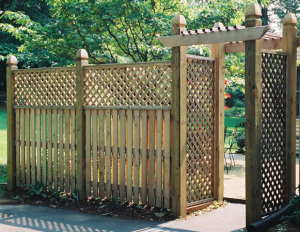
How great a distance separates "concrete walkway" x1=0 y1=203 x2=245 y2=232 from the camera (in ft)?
15.1

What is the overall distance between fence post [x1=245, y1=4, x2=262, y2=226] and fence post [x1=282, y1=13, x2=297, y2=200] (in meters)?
0.87

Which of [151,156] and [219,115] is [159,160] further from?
[219,115]

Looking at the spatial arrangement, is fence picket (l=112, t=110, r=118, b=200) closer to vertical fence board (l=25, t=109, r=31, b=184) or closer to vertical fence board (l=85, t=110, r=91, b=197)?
vertical fence board (l=85, t=110, r=91, b=197)

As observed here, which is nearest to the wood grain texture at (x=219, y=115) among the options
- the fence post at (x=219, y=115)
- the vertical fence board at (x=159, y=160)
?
the fence post at (x=219, y=115)

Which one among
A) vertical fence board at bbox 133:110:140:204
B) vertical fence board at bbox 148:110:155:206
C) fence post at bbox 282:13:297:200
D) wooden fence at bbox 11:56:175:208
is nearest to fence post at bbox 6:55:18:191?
wooden fence at bbox 11:56:175:208

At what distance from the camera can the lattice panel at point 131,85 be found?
16.4ft

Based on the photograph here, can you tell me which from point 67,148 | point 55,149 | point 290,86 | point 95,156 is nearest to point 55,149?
point 55,149

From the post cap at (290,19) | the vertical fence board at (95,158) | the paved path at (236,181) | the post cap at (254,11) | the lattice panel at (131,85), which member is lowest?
the paved path at (236,181)

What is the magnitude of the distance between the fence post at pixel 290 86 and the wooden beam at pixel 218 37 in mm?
1059

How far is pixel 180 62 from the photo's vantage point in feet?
15.7

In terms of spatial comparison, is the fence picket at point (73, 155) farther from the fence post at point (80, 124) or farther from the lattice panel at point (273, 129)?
the lattice panel at point (273, 129)

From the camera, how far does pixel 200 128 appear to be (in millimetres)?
Result: 5301

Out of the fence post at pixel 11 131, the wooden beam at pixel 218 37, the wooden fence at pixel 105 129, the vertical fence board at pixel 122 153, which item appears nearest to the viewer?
the wooden beam at pixel 218 37

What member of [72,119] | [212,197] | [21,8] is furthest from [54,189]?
[21,8]
